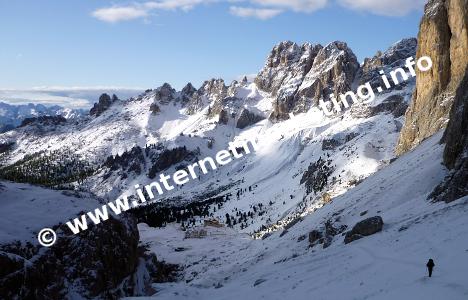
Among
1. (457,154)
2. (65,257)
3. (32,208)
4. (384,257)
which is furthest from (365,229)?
(32,208)

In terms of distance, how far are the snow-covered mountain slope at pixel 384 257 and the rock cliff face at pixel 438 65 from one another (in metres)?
26.1

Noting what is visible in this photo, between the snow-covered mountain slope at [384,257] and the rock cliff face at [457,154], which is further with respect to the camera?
the rock cliff face at [457,154]

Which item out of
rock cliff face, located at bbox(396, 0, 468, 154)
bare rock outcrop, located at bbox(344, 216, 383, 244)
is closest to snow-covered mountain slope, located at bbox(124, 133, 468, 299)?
bare rock outcrop, located at bbox(344, 216, 383, 244)

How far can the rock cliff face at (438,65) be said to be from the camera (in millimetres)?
92125

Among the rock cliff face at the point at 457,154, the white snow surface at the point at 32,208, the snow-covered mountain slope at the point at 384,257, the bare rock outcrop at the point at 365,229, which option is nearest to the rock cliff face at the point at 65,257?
the white snow surface at the point at 32,208

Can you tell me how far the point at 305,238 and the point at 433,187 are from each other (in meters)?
18.0

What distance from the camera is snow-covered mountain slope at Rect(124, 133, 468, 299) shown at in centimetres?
2705

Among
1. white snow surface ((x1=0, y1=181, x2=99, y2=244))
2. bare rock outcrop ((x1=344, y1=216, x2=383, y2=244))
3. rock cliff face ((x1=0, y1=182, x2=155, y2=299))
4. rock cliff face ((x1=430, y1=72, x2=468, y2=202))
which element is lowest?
bare rock outcrop ((x1=344, y1=216, x2=383, y2=244))

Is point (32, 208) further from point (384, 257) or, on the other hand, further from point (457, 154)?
point (457, 154)

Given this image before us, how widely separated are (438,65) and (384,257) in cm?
7732

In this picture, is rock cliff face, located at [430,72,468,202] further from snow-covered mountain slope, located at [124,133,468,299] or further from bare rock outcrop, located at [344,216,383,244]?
bare rock outcrop, located at [344,216,383,244]

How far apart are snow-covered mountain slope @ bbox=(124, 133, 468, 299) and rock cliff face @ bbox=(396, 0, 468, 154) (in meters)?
26.1

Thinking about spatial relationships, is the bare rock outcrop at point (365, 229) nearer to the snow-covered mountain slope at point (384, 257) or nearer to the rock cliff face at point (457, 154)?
the snow-covered mountain slope at point (384, 257)

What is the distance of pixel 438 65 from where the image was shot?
9988 cm
